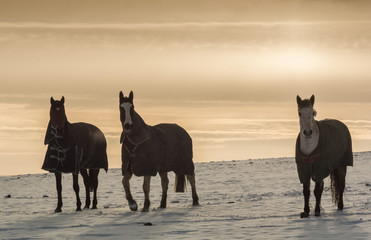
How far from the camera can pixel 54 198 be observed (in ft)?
85.8

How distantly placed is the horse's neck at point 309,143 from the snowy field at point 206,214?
1.55 metres

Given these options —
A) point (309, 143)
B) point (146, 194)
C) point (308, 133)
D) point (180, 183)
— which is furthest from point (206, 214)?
point (180, 183)

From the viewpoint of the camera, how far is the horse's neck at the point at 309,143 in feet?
57.8

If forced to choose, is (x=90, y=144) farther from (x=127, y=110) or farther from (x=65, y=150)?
(x=127, y=110)

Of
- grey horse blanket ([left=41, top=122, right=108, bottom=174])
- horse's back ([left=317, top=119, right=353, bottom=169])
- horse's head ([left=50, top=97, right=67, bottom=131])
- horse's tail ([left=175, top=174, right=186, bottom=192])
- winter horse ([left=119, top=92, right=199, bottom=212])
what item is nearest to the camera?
horse's back ([left=317, top=119, right=353, bottom=169])

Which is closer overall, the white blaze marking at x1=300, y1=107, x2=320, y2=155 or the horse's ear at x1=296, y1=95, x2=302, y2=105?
the white blaze marking at x1=300, y1=107, x2=320, y2=155

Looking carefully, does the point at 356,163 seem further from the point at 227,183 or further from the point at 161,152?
the point at 161,152

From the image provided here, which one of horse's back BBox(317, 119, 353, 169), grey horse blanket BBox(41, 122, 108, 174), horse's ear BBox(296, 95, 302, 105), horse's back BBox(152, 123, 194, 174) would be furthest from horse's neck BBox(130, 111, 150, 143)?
horse's back BBox(317, 119, 353, 169)

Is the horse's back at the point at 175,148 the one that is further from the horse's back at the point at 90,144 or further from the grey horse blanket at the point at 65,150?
the grey horse blanket at the point at 65,150

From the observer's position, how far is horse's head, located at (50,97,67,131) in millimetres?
19938

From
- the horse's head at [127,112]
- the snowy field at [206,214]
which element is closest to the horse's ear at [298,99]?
the snowy field at [206,214]

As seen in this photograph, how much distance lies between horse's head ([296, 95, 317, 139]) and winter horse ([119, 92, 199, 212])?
449cm

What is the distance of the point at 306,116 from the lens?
1703 cm

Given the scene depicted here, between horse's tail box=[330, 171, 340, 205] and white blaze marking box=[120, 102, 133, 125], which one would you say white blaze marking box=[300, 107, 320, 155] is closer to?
horse's tail box=[330, 171, 340, 205]
